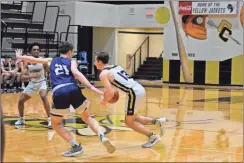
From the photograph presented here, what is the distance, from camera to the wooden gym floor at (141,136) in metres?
7.11

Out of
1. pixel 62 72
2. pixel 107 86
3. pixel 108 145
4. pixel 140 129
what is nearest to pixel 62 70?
pixel 62 72

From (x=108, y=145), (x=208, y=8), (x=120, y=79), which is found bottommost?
(x=108, y=145)

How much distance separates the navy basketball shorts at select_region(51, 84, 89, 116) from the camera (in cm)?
702

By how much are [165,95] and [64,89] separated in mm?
11376

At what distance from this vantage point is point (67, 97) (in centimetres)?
702

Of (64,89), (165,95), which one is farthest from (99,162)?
(165,95)

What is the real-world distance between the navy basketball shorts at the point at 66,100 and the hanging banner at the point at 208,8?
1645 cm

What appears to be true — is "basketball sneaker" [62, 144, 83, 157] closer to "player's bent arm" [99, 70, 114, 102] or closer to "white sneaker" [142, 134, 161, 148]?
"player's bent arm" [99, 70, 114, 102]

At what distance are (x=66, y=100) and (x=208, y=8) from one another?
1684 centimetres

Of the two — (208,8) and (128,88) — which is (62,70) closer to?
(128,88)

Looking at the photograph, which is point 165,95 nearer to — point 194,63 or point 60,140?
point 194,63

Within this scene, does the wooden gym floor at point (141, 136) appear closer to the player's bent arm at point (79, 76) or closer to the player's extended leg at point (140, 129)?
the player's extended leg at point (140, 129)

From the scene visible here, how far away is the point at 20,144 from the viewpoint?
800 centimetres

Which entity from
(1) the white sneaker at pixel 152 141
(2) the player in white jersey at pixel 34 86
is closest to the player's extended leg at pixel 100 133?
(1) the white sneaker at pixel 152 141
